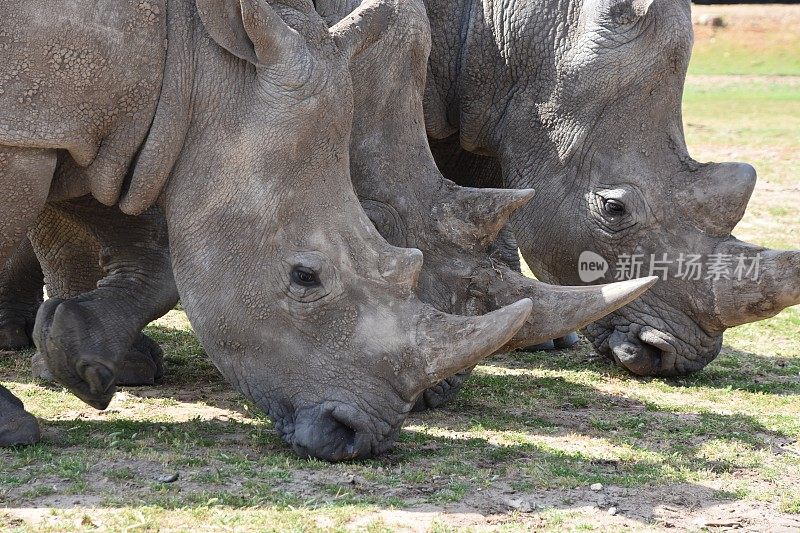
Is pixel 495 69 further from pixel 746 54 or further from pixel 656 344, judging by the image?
pixel 746 54

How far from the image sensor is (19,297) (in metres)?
7.60

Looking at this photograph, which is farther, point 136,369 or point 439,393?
point 136,369

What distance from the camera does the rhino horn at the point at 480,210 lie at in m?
5.82

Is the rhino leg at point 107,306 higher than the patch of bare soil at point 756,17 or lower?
lower

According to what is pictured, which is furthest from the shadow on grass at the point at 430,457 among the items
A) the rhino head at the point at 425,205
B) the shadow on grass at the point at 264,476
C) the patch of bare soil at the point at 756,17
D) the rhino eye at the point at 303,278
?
the patch of bare soil at the point at 756,17

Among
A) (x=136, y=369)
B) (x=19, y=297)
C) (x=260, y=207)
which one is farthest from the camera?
(x=19, y=297)

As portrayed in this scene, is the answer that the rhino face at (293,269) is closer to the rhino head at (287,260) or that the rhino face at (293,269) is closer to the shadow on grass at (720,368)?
the rhino head at (287,260)

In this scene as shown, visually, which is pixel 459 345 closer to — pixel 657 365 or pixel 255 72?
pixel 255 72

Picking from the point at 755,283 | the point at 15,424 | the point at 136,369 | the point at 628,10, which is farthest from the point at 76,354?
the point at 755,283

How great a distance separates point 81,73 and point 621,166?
295 cm

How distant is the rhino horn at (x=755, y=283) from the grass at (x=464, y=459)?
438mm

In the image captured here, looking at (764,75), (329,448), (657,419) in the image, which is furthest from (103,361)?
(764,75)

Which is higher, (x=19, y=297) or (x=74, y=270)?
(x=74, y=270)

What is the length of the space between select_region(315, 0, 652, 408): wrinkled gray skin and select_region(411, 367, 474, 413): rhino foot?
1.61 feet
